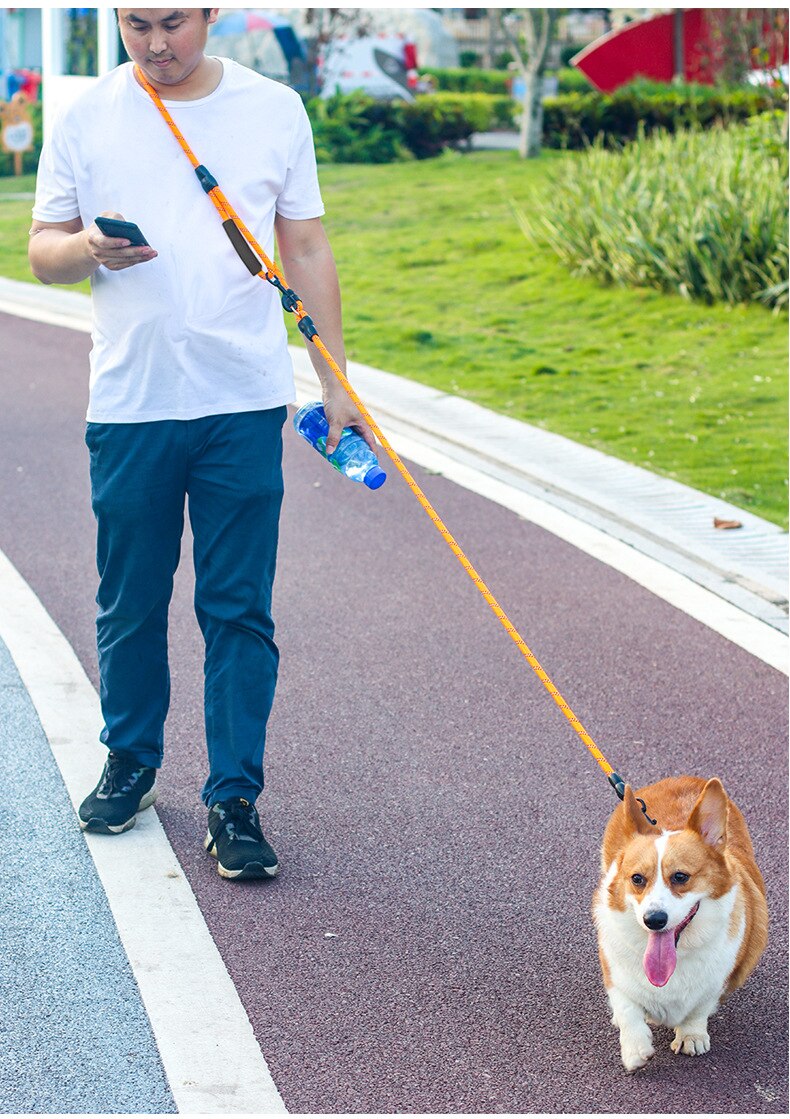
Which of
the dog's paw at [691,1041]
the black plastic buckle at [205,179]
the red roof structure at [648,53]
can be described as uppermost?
the red roof structure at [648,53]

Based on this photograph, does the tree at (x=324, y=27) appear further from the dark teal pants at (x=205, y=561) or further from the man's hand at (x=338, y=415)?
the dark teal pants at (x=205, y=561)

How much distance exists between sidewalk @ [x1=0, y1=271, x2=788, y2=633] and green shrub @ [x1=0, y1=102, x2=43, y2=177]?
55.4 ft

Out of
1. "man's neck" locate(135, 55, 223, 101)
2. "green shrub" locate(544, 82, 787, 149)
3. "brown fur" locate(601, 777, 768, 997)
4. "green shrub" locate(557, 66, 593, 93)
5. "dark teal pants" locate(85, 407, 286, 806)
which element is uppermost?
"green shrub" locate(557, 66, 593, 93)

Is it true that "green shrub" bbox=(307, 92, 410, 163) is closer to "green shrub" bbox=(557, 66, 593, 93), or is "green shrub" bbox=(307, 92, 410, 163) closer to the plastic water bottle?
"green shrub" bbox=(557, 66, 593, 93)

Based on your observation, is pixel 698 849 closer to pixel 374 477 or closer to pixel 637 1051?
pixel 637 1051

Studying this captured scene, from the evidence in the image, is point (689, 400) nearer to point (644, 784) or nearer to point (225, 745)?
point (644, 784)

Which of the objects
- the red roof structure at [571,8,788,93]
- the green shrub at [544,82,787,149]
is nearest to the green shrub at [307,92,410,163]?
the green shrub at [544,82,787,149]

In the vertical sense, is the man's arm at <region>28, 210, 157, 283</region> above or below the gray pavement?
above

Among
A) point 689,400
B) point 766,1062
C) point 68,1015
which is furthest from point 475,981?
point 689,400

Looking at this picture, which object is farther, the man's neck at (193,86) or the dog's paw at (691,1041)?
the man's neck at (193,86)

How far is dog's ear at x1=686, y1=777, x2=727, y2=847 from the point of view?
302 centimetres

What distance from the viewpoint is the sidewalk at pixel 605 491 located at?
6.71 metres

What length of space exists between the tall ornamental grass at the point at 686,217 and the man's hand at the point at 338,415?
944 cm

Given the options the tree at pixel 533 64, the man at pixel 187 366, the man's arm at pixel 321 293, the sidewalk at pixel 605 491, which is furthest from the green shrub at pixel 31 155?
the man at pixel 187 366
